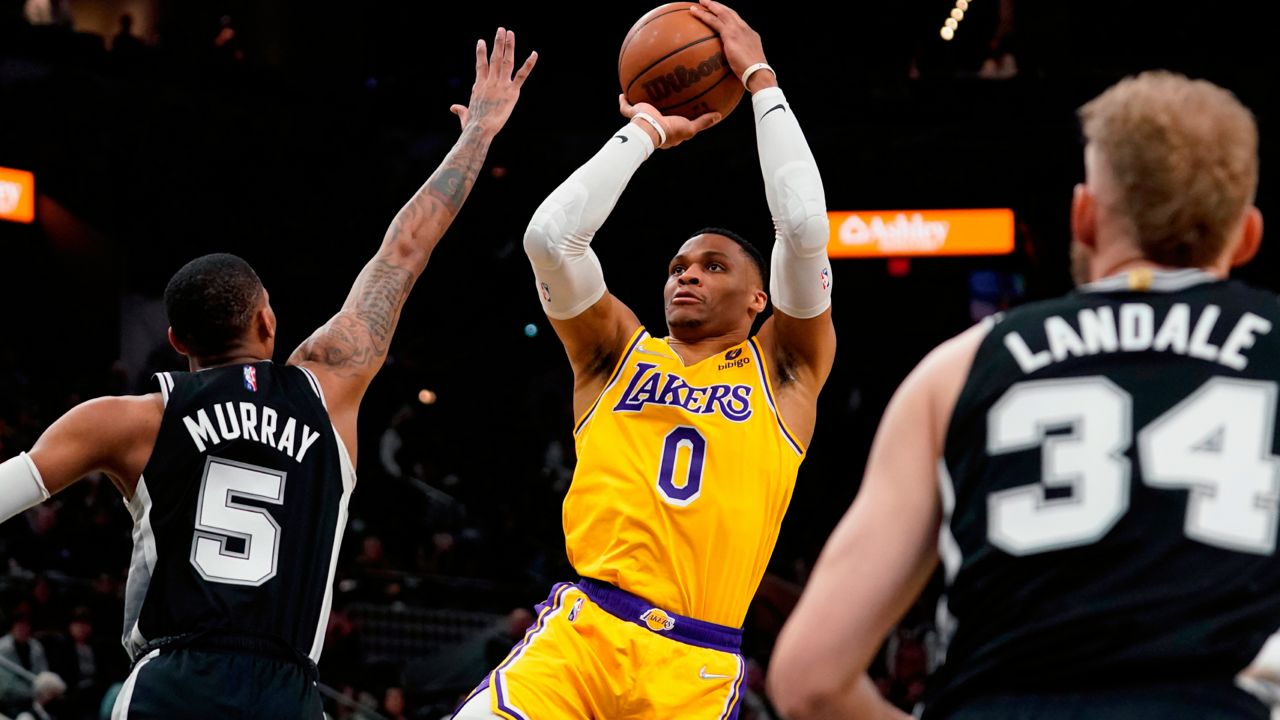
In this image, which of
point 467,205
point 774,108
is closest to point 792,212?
point 774,108

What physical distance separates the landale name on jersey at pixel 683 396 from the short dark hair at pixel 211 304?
126 cm

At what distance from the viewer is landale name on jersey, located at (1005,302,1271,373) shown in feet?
6.86

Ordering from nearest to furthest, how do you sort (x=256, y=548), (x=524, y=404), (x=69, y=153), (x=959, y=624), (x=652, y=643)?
(x=959, y=624), (x=256, y=548), (x=652, y=643), (x=69, y=153), (x=524, y=404)

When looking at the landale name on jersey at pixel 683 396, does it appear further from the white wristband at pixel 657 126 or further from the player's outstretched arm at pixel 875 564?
the player's outstretched arm at pixel 875 564

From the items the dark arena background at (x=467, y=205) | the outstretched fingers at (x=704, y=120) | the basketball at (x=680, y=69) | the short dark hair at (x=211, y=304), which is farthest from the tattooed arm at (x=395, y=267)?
the dark arena background at (x=467, y=205)

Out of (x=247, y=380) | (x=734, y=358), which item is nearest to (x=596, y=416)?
(x=734, y=358)

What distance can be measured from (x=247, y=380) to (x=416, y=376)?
17.0 meters

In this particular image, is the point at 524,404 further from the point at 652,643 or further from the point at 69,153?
the point at 652,643

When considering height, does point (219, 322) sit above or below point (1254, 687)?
above

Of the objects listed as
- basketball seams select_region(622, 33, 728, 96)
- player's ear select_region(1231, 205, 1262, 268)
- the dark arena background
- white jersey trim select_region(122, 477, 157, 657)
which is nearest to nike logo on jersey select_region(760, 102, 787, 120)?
basketball seams select_region(622, 33, 728, 96)

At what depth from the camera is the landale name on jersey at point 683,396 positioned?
4.65m

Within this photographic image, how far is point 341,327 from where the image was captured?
4.37 m

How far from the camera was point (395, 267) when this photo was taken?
463 centimetres

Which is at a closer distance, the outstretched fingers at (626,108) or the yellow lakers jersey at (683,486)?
the yellow lakers jersey at (683,486)
